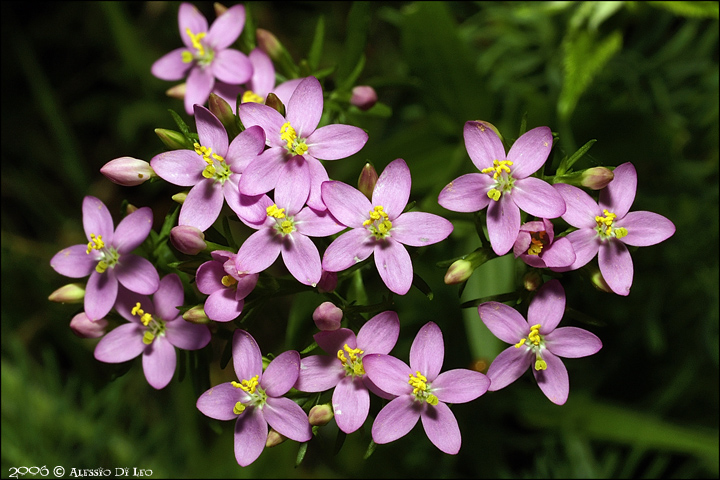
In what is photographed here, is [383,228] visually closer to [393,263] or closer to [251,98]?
[393,263]

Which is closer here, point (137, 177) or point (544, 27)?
point (137, 177)

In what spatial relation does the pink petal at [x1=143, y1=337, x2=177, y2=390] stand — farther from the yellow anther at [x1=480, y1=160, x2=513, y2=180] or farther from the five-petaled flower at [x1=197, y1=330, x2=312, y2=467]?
the yellow anther at [x1=480, y1=160, x2=513, y2=180]

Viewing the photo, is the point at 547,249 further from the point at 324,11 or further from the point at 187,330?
the point at 324,11

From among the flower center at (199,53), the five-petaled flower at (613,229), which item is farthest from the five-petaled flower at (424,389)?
the flower center at (199,53)

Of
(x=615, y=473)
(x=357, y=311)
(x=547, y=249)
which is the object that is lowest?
(x=615, y=473)

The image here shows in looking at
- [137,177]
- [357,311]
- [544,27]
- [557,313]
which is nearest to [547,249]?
[557,313]

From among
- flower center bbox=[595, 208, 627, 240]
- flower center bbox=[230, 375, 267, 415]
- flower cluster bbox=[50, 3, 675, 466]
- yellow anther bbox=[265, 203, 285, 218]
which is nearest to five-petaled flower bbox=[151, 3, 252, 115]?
flower cluster bbox=[50, 3, 675, 466]
